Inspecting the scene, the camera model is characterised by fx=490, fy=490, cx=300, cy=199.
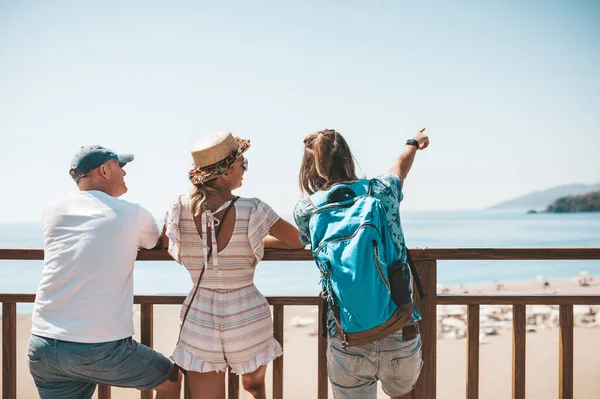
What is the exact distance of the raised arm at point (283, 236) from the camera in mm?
2234

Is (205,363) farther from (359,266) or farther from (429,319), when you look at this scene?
(429,319)

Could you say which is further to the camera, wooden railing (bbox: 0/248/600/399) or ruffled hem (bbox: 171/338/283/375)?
wooden railing (bbox: 0/248/600/399)

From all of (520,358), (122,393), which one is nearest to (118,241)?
(520,358)

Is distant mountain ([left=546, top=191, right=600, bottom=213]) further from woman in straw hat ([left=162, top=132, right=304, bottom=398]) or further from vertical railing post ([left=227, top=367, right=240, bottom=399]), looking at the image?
woman in straw hat ([left=162, top=132, right=304, bottom=398])

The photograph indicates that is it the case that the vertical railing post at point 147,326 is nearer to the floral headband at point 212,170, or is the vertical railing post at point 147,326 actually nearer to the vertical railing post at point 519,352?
the floral headband at point 212,170

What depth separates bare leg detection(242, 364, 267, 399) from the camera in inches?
87.6

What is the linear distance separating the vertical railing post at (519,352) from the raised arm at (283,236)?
3.68 feet

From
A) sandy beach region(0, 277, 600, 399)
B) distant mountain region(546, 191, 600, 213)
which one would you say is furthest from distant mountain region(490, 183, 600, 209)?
sandy beach region(0, 277, 600, 399)

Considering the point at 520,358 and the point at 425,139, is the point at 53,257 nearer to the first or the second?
the point at 425,139

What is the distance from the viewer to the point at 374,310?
1.79 meters

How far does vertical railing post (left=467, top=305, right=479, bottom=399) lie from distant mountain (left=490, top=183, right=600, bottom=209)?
72.0m

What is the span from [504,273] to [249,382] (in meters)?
19.4

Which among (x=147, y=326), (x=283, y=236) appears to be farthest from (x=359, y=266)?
(x=147, y=326)

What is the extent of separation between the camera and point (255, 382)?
2236mm
